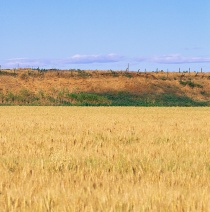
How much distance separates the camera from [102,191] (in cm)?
520

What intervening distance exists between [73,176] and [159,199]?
2.19 metres

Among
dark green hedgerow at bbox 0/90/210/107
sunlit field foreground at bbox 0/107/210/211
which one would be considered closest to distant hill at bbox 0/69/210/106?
dark green hedgerow at bbox 0/90/210/107

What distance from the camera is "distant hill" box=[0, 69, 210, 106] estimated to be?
253ft

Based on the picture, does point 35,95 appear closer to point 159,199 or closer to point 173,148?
point 173,148

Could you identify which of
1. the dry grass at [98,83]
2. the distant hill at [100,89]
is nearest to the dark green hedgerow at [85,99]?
the distant hill at [100,89]

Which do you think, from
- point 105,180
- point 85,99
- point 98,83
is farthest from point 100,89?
point 105,180

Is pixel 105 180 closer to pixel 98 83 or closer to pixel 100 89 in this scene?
pixel 100 89

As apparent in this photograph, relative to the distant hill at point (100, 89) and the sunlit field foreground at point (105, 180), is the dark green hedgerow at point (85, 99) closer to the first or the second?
the distant hill at point (100, 89)

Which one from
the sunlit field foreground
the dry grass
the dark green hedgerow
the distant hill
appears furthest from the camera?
the dry grass

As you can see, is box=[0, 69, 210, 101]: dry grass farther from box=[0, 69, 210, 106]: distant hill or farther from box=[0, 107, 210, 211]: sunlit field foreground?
box=[0, 107, 210, 211]: sunlit field foreground

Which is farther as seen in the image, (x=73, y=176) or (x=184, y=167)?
(x=184, y=167)

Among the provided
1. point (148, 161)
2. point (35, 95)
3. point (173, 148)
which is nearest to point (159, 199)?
point (148, 161)

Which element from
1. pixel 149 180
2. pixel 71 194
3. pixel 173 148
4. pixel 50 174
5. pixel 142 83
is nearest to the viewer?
pixel 71 194

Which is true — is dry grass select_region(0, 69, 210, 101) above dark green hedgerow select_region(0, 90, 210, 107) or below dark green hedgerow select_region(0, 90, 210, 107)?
above
